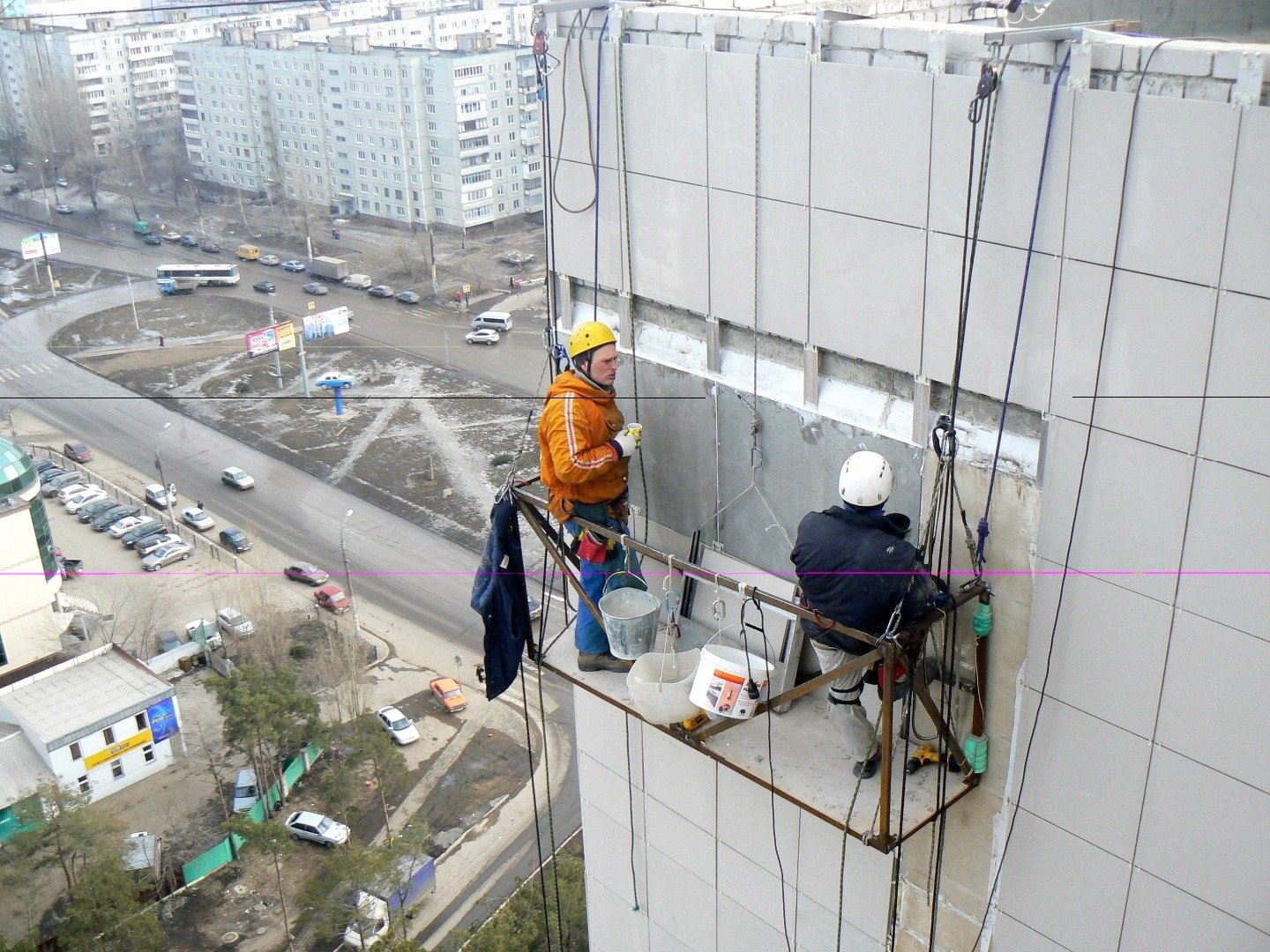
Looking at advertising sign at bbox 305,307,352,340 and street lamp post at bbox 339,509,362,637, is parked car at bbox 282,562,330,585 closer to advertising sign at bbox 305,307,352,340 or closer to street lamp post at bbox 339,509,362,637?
street lamp post at bbox 339,509,362,637

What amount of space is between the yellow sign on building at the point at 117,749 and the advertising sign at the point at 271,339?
1053 inches

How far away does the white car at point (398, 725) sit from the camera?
97.9ft

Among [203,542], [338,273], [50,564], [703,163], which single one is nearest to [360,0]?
[338,273]

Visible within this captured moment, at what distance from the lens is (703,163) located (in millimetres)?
5883

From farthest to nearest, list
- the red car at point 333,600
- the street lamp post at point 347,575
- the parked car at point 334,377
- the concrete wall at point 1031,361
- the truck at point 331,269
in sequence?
the truck at point 331,269 < the parked car at point 334,377 < the red car at point 333,600 < the street lamp post at point 347,575 < the concrete wall at point 1031,361

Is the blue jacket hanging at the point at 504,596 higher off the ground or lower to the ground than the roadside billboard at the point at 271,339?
higher

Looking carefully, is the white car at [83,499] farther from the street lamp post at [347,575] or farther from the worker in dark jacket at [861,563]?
the worker in dark jacket at [861,563]

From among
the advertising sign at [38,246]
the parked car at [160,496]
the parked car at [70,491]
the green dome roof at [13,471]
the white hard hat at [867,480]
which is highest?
the white hard hat at [867,480]

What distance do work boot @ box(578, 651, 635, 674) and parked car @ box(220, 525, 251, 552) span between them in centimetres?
3502

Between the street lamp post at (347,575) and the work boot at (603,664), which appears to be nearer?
the work boot at (603,664)

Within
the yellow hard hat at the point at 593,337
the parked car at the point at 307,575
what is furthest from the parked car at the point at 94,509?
the yellow hard hat at the point at 593,337

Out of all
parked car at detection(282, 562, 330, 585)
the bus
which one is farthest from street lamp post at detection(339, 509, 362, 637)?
the bus

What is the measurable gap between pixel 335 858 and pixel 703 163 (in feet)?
69.6

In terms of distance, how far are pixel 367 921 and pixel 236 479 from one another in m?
23.4
